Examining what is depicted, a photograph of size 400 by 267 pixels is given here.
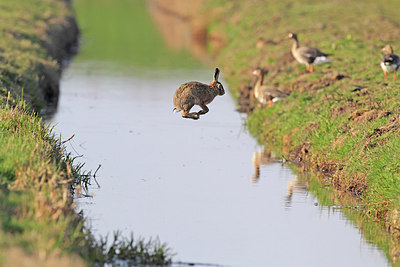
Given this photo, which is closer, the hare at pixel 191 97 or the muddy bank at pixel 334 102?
the hare at pixel 191 97

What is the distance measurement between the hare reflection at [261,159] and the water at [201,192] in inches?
2.0

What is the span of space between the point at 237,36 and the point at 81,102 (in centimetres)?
1662

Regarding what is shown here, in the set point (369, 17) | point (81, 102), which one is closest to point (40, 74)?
point (81, 102)

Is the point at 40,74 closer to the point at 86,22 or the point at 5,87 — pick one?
the point at 5,87

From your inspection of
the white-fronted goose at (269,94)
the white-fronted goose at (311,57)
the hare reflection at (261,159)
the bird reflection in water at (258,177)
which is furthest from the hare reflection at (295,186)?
the white-fronted goose at (311,57)

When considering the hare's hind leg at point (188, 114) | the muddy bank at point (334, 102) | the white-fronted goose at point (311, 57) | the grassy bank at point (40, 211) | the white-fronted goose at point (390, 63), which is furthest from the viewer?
the white-fronted goose at point (311, 57)

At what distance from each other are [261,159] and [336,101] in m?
2.83

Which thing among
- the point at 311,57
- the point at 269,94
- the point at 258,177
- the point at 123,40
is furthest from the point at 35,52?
the point at 123,40

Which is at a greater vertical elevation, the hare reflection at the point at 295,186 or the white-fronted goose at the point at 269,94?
the white-fronted goose at the point at 269,94

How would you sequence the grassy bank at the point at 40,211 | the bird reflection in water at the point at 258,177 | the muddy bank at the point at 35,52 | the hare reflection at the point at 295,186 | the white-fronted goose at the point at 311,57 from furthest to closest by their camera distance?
the white-fronted goose at the point at 311,57, the muddy bank at the point at 35,52, the bird reflection in water at the point at 258,177, the hare reflection at the point at 295,186, the grassy bank at the point at 40,211

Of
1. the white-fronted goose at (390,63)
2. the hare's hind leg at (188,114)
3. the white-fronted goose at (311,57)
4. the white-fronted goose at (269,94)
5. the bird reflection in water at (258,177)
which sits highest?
the white-fronted goose at (311,57)

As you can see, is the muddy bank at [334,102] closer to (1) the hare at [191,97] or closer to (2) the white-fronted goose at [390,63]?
(2) the white-fronted goose at [390,63]

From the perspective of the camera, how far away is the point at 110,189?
17203 mm

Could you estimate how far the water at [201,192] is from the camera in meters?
13.9
